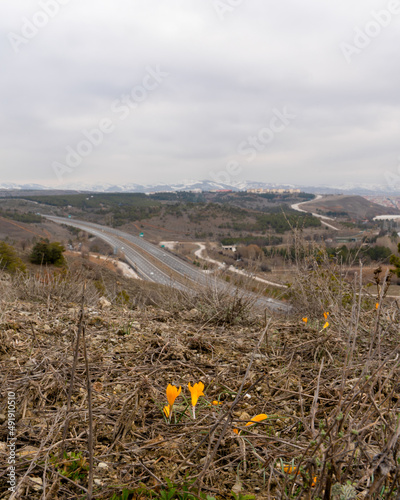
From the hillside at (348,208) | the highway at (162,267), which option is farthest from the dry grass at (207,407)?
the hillside at (348,208)

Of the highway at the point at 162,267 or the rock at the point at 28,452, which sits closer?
the rock at the point at 28,452

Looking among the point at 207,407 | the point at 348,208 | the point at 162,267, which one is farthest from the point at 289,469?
the point at 348,208

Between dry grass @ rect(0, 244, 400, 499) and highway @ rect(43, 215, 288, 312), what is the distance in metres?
1.25

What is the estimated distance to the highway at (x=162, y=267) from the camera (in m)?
5.60

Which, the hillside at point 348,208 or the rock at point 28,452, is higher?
the hillside at point 348,208

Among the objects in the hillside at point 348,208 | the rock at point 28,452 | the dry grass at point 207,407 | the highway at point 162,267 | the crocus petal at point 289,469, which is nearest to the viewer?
the dry grass at point 207,407

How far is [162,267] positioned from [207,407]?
35379mm

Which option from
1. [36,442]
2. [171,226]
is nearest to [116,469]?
[36,442]

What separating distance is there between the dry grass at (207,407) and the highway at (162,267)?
4.12ft

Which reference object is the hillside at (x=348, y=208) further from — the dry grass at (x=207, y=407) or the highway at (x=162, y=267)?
the dry grass at (x=207, y=407)

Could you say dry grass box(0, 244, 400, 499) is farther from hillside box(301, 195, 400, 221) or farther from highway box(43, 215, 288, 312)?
hillside box(301, 195, 400, 221)

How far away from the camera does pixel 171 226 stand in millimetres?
92375

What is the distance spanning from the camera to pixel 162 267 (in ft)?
Answer: 122

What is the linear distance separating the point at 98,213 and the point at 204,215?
39.5 metres
